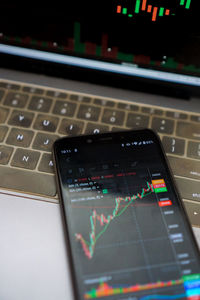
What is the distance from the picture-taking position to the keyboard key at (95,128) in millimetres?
549

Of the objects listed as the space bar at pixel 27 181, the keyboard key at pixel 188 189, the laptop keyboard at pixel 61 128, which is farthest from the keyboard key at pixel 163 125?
the space bar at pixel 27 181

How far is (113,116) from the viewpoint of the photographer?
0.57 m

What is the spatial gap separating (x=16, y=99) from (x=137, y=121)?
0.23m

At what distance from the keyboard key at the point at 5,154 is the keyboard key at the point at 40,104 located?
97 mm

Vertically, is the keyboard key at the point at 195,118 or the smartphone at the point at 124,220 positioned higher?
the keyboard key at the point at 195,118

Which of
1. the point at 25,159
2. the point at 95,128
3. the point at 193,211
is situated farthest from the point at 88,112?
the point at 193,211

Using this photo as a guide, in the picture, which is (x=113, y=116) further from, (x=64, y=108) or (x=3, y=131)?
(x=3, y=131)

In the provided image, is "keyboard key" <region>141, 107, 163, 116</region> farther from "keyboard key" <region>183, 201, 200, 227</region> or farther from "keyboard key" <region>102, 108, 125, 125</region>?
"keyboard key" <region>183, 201, 200, 227</region>

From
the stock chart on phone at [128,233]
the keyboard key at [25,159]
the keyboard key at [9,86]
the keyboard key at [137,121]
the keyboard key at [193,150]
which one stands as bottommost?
the stock chart on phone at [128,233]

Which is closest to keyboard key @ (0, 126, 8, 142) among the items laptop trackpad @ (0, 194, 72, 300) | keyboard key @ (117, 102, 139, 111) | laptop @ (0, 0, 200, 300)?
laptop @ (0, 0, 200, 300)

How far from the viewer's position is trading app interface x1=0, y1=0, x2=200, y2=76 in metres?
0.51

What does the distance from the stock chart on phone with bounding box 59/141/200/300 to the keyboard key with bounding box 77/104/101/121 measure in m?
0.10

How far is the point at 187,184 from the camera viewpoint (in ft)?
1.61

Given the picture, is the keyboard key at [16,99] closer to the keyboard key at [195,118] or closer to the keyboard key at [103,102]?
the keyboard key at [103,102]
